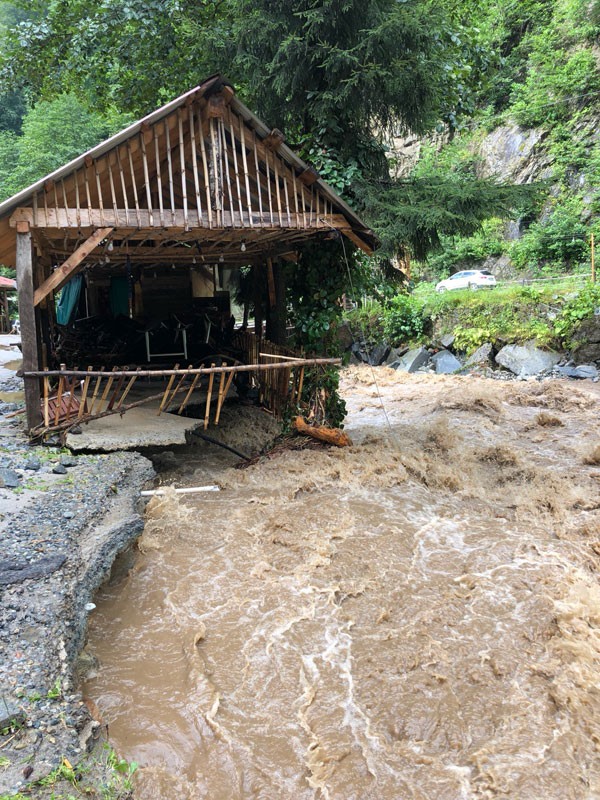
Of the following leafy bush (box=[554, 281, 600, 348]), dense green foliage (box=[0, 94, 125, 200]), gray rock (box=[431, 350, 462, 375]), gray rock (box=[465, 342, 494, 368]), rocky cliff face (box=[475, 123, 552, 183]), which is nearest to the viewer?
leafy bush (box=[554, 281, 600, 348])

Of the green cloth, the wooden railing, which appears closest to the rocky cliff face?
the green cloth

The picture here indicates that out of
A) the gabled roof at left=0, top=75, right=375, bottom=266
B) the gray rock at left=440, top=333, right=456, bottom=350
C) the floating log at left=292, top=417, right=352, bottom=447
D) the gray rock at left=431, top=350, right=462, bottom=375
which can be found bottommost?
the floating log at left=292, top=417, right=352, bottom=447

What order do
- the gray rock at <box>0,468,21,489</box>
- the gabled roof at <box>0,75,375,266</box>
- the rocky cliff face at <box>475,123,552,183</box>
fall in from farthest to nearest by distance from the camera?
the rocky cliff face at <box>475,123,552,183</box> < the gabled roof at <box>0,75,375,266</box> < the gray rock at <box>0,468,21,489</box>

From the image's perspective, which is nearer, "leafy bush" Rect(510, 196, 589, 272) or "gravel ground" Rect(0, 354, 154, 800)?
"gravel ground" Rect(0, 354, 154, 800)

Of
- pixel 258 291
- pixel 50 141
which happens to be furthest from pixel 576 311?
pixel 50 141

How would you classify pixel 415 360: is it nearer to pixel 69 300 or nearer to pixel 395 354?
pixel 395 354

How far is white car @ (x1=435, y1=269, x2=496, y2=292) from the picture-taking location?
77.0 feet

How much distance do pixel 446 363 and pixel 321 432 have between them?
A: 10763mm

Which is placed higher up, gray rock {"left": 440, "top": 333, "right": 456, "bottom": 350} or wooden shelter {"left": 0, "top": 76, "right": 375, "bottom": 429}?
wooden shelter {"left": 0, "top": 76, "right": 375, "bottom": 429}

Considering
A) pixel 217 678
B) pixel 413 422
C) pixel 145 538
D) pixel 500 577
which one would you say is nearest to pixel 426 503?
pixel 500 577

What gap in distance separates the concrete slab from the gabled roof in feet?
9.10

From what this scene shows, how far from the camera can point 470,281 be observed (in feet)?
78.5

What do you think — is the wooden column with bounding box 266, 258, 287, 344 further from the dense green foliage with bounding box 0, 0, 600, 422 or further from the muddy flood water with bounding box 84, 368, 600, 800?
the muddy flood water with bounding box 84, 368, 600, 800

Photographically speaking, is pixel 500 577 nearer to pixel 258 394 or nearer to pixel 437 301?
pixel 258 394
